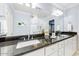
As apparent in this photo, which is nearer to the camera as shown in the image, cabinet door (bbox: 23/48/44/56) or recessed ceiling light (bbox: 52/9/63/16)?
cabinet door (bbox: 23/48/44/56)

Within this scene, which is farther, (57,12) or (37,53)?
(57,12)

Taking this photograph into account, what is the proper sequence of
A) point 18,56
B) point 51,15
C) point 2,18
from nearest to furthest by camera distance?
point 18,56 → point 2,18 → point 51,15

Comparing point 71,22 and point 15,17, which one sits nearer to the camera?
point 15,17

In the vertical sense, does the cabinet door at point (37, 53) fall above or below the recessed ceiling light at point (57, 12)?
below

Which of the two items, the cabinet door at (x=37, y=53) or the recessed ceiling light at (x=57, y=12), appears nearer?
the cabinet door at (x=37, y=53)

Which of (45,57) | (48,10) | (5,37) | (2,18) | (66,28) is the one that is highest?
(48,10)

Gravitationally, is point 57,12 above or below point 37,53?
above

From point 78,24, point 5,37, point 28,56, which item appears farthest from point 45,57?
point 78,24

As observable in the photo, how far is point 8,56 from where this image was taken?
4.08ft

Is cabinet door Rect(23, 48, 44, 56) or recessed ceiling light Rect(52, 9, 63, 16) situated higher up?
recessed ceiling light Rect(52, 9, 63, 16)

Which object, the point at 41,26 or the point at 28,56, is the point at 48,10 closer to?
the point at 41,26

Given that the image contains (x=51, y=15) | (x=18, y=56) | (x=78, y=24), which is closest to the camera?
(x=18, y=56)

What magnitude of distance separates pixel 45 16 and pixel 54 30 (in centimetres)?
37

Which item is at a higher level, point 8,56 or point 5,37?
point 5,37
